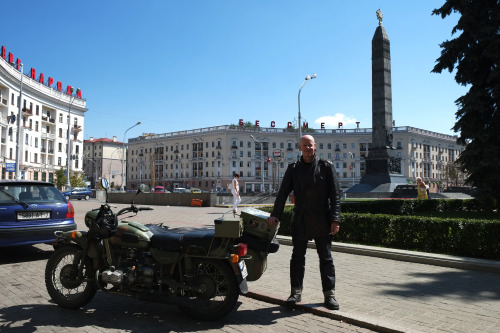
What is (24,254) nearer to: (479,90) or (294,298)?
(294,298)

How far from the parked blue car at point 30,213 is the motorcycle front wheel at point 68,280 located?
2.85 meters

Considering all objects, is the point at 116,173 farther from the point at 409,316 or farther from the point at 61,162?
the point at 409,316

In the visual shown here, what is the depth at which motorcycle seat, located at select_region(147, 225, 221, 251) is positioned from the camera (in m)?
4.21

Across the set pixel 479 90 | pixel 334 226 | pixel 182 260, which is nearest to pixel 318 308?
pixel 334 226

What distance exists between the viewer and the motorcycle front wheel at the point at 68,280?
4.58 m

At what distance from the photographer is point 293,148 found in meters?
107

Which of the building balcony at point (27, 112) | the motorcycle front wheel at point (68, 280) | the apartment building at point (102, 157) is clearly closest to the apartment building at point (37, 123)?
the building balcony at point (27, 112)

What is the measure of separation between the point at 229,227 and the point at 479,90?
15.0m

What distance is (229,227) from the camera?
413 cm

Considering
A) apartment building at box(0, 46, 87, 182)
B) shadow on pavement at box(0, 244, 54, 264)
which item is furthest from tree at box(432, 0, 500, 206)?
apartment building at box(0, 46, 87, 182)

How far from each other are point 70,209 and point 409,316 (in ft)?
21.5

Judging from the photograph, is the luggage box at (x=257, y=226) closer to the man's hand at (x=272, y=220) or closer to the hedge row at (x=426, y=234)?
the man's hand at (x=272, y=220)

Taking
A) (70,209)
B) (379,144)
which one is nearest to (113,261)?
(70,209)

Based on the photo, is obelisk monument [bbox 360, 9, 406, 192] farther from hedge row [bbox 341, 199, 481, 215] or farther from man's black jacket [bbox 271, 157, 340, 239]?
man's black jacket [bbox 271, 157, 340, 239]
